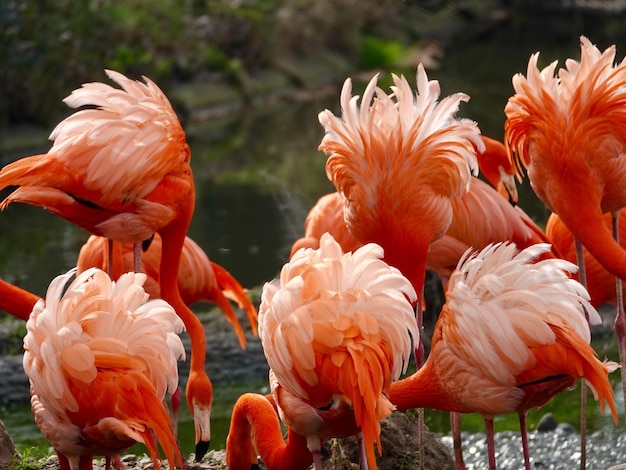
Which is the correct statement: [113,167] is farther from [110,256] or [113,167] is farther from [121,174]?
[110,256]

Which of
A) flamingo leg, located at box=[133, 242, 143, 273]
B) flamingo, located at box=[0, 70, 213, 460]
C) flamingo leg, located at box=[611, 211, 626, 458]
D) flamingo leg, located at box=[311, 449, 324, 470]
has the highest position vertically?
flamingo, located at box=[0, 70, 213, 460]

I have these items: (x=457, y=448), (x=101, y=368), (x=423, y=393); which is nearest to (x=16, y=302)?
(x=101, y=368)

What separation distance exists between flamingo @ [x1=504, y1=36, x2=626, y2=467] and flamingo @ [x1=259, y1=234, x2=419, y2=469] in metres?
1.11

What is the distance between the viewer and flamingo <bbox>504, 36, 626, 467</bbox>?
453cm

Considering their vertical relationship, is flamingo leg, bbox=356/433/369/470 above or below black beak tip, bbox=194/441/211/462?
below

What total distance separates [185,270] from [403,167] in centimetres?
164

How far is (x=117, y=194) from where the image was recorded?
15.5ft

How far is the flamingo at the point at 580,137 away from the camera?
14.9 feet

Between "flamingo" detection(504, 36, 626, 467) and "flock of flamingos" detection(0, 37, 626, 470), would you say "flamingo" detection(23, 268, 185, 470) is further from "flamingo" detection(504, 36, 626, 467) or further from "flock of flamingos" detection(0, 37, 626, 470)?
"flamingo" detection(504, 36, 626, 467)

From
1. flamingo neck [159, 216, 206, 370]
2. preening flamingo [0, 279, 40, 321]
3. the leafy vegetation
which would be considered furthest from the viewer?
the leafy vegetation

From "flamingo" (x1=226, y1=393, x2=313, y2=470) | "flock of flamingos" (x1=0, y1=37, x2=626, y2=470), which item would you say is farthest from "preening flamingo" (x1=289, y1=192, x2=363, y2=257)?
"flamingo" (x1=226, y1=393, x2=313, y2=470)

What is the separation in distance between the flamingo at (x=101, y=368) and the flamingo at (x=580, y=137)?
1.74 m

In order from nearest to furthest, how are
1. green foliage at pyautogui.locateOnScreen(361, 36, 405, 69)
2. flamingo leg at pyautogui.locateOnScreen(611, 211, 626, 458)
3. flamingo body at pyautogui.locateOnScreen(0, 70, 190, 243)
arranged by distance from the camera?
flamingo body at pyautogui.locateOnScreen(0, 70, 190, 243), flamingo leg at pyautogui.locateOnScreen(611, 211, 626, 458), green foliage at pyautogui.locateOnScreen(361, 36, 405, 69)

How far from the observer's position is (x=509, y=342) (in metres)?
3.72
